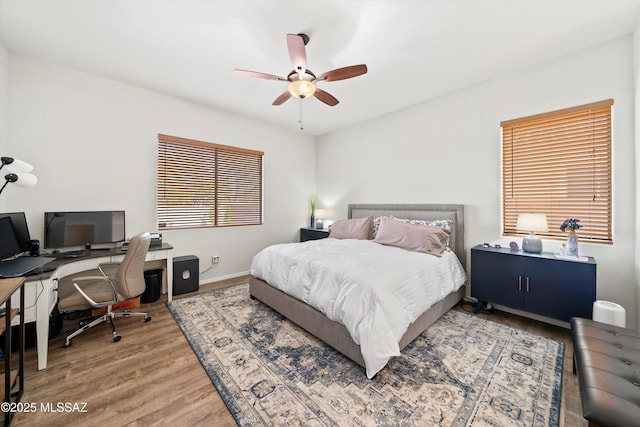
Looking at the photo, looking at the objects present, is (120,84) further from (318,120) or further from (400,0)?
(400,0)

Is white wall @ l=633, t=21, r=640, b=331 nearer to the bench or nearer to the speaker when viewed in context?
the bench

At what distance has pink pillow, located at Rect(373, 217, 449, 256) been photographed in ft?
9.45

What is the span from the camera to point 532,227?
2.46m

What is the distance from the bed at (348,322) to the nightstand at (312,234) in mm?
953

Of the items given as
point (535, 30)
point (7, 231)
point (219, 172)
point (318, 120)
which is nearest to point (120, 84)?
point (219, 172)

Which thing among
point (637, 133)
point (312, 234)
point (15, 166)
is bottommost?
point (312, 234)

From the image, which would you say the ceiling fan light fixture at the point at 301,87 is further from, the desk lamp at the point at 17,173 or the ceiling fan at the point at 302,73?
the desk lamp at the point at 17,173

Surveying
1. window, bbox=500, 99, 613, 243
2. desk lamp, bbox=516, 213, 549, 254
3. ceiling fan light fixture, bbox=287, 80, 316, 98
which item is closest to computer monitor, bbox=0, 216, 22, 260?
ceiling fan light fixture, bbox=287, 80, 316, 98

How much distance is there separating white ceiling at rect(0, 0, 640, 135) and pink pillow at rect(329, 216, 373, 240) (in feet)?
6.42

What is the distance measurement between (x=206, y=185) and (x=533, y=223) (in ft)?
14.3

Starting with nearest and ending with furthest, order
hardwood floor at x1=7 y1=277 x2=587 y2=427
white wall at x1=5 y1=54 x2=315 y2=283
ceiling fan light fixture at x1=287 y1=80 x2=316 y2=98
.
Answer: hardwood floor at x1=7 y1=277 x2=587 y2=427 < ceiling fan light fixture at x1=287 y1=80 x2=316 y2=98 < white wall at x1=5 y1=54 x2=315 y2=283

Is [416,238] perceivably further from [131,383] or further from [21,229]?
[21,229]

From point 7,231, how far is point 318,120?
13.3 ft

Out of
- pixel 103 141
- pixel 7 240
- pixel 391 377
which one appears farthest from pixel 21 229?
pixel 391 377
